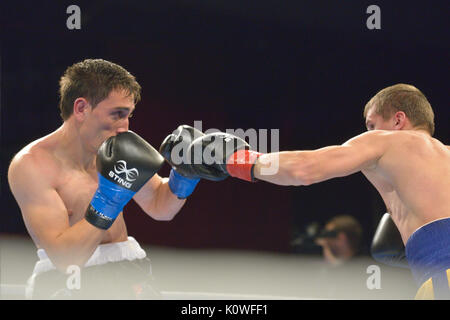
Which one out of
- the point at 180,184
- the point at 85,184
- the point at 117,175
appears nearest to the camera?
the point at 117,175

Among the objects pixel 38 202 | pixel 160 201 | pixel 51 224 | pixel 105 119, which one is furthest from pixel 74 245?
pixel 160 201

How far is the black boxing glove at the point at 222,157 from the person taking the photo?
2.09 m

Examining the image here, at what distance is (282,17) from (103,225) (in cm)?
370

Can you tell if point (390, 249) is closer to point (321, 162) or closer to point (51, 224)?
point (321, 162)

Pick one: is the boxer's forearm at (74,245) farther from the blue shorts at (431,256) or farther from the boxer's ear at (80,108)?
the blue shorts at (431,256)

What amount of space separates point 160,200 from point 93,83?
67 centimetres

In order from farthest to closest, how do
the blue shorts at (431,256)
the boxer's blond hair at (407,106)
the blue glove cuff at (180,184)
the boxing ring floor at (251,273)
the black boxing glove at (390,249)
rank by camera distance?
the boxing ring floor at (251,273) < the black boxing glove at (390,249) < the blue glove cuff at (180,184) < the boxer's blond hair at (407,106) < the blue shorts at (431,256)

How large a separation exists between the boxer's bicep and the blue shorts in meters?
1.33

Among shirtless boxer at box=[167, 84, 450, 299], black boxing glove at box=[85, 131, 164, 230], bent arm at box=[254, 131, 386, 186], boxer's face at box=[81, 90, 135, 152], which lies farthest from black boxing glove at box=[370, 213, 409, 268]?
boxer's face at box=[81, 90, 135, 152]

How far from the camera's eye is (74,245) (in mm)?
2055

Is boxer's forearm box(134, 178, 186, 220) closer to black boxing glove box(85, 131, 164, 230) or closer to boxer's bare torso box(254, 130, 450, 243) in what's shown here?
black boxing glove box(85, 131, 164, 230)

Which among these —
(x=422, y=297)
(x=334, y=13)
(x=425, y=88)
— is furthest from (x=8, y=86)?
(x=422, y=297)

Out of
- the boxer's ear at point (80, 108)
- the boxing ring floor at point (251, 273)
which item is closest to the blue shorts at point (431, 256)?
the boxer's ear at point (80, 108)

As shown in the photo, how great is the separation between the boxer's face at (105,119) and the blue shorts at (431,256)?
50.8 inches
